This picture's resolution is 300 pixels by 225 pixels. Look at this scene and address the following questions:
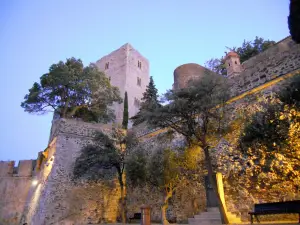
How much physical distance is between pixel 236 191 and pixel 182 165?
8.44 ft

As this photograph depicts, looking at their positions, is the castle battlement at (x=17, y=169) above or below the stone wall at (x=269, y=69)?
below

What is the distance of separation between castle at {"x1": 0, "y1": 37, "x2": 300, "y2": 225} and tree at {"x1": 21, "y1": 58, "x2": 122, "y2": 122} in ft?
12.9

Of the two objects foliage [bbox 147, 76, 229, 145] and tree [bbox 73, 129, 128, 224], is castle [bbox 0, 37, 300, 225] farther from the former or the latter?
foliage [bbox 147, 76, 229, 145]

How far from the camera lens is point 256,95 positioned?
10.1m

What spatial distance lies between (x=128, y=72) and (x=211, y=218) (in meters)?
29.3

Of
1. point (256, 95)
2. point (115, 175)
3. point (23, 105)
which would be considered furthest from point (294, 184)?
point (23, 105)

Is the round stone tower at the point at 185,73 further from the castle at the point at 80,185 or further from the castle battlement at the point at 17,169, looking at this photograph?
the castle battlement at the point at 17,169

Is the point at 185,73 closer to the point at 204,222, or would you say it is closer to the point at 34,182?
the point at 204,222

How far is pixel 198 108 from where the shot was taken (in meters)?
8.54

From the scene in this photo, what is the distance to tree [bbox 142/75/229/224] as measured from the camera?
8.48 m

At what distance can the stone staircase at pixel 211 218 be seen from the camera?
826 centimetres

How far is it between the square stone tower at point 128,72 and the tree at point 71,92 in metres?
12.1

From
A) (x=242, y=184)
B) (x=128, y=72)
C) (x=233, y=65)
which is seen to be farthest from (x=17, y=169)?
(x=128, y=72)

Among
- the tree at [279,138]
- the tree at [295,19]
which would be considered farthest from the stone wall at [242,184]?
the tree at [295,19]
